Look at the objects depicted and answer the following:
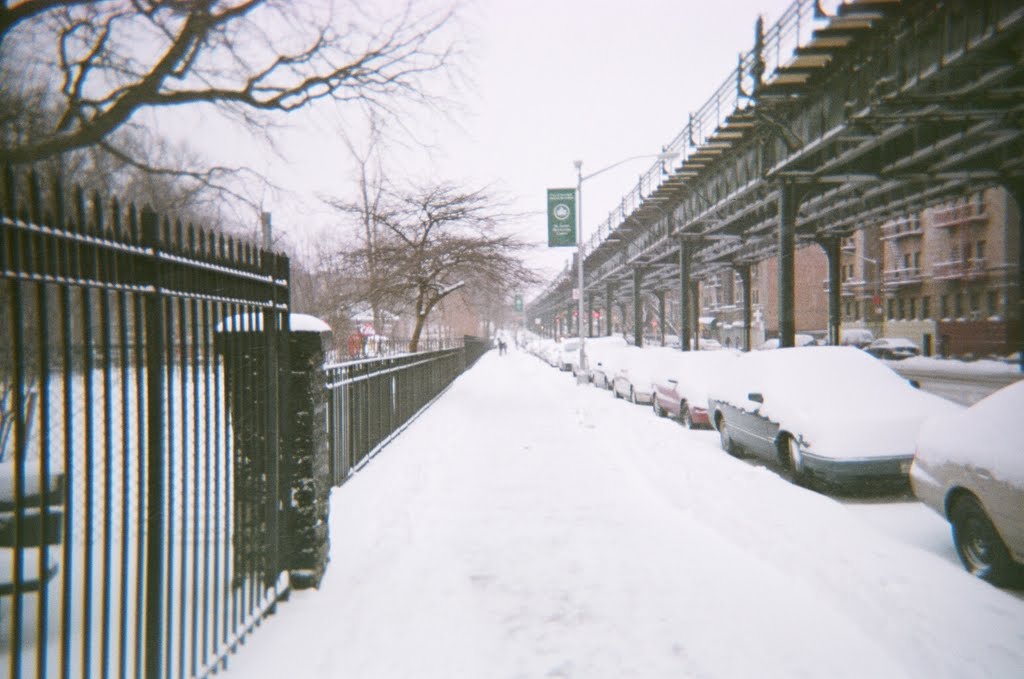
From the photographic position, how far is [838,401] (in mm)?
8812

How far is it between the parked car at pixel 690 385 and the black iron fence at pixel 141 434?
983 centimetres

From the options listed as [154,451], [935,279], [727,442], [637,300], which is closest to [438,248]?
[727,442]

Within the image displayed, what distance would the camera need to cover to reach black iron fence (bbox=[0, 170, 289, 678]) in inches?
93.1

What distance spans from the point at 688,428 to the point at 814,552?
8.36 m

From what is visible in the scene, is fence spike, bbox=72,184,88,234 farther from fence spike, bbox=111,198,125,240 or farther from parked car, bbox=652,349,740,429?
parked car, bbox=652,349,740,429

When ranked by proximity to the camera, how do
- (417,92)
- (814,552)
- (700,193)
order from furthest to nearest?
(700,193)
(417,92)
(814,552)

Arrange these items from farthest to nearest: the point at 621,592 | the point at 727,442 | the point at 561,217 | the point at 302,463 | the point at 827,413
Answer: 1. the point at 561,217
2. the point at 727,442
3. the point at 827,413
4. the point at 621,592
5. the point at 302,463

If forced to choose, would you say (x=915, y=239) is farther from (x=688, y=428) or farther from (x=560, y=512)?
(x=560, y=512)

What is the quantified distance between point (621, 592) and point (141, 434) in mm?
3450

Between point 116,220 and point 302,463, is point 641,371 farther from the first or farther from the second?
point 116,220

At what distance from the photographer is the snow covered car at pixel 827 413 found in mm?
7953

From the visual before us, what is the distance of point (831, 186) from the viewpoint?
75.1 ft

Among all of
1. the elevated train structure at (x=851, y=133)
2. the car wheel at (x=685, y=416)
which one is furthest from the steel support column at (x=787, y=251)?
the car wheel at (x=685, y=416)

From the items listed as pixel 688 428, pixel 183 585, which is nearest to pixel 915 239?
pixel 688 428
